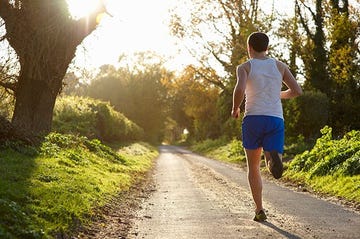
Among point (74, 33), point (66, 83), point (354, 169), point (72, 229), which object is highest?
point (74, 33)

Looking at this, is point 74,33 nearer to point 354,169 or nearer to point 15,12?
point 15,12

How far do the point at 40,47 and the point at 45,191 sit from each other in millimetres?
8279

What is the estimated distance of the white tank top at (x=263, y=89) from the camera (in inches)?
226

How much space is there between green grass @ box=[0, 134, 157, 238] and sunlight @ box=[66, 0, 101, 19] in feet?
14.2

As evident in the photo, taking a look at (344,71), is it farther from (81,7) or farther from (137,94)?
(137,94)

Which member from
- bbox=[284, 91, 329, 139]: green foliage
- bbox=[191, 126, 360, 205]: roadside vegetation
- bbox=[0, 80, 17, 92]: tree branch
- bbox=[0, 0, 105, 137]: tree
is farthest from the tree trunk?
bbox=[284, 91, 329, 139]: green foliage

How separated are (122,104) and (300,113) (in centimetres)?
4697

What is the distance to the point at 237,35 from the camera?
3609 cm

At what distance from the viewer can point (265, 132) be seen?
225 inches

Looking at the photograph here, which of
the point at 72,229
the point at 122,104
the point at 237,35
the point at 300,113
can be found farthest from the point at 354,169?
the point at 122,104

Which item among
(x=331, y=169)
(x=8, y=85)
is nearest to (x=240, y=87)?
(x=331, y=169)

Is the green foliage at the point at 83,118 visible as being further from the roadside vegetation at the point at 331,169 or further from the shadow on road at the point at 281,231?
the shadow on road at the point at 281,231

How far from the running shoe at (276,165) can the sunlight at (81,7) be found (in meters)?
10.8

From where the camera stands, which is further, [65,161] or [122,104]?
[122,104]
